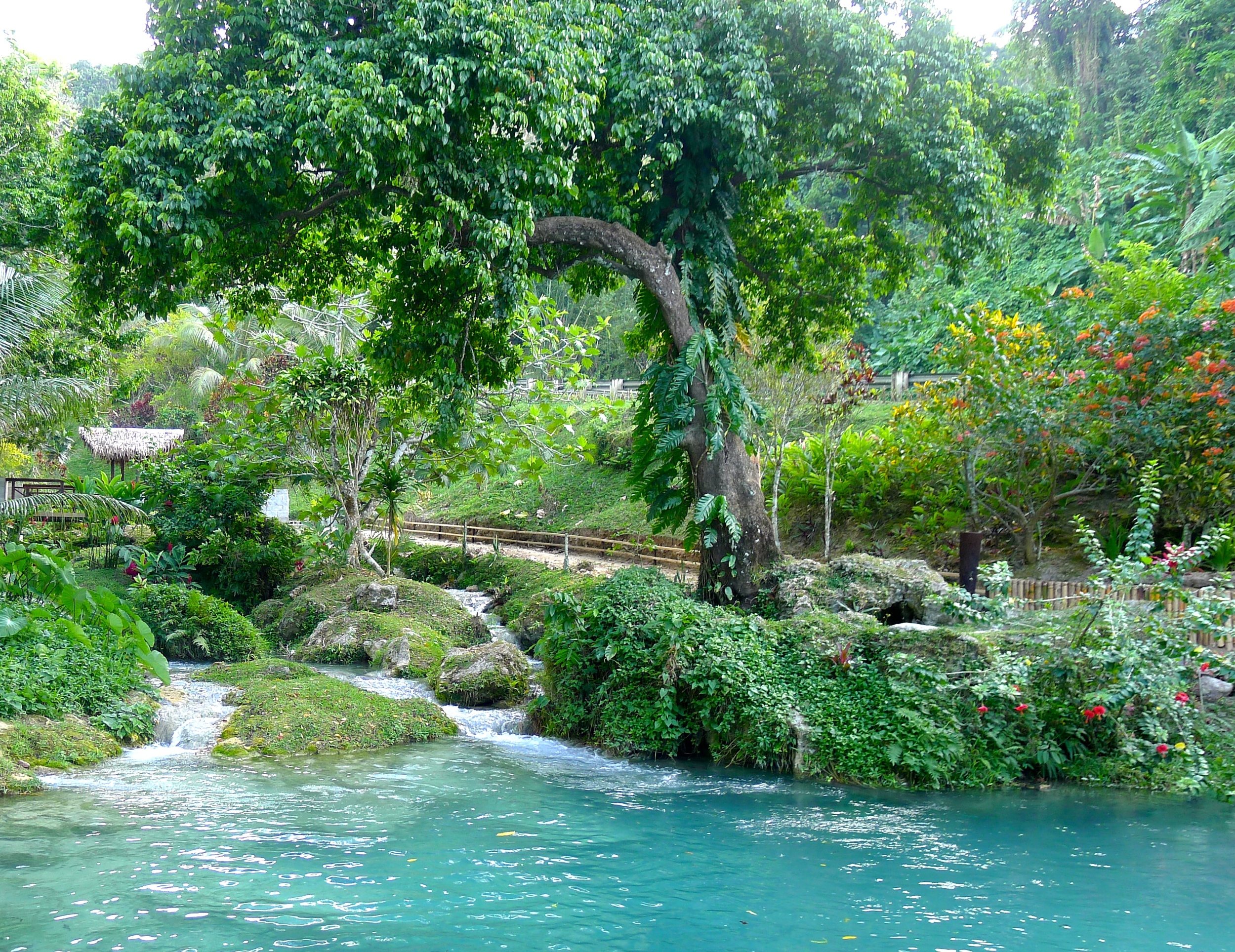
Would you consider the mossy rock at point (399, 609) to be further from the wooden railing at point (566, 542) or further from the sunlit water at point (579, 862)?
the sunlit water at point (579, 862)

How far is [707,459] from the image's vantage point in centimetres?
1223

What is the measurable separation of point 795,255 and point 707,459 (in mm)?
4339

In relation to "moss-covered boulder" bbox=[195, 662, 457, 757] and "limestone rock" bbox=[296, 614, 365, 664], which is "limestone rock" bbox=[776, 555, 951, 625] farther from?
"limestone rock" bbox=[296, 614, 365, 664]

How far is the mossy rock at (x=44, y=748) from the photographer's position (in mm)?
8398

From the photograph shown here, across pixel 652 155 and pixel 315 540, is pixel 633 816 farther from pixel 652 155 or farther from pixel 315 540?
pixel 315 540

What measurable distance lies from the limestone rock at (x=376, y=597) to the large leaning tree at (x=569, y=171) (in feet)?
17.3

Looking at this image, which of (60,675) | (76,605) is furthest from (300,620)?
(76,605)

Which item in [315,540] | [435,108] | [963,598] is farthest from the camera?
[315,540]

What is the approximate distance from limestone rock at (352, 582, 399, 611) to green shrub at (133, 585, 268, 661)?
1723mm

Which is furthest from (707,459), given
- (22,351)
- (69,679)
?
(22,351)

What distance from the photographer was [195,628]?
15.2 m

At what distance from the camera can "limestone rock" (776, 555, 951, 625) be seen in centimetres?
1159

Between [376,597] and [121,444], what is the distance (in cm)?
1820

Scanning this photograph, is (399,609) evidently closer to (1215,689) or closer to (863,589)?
(863,589)
